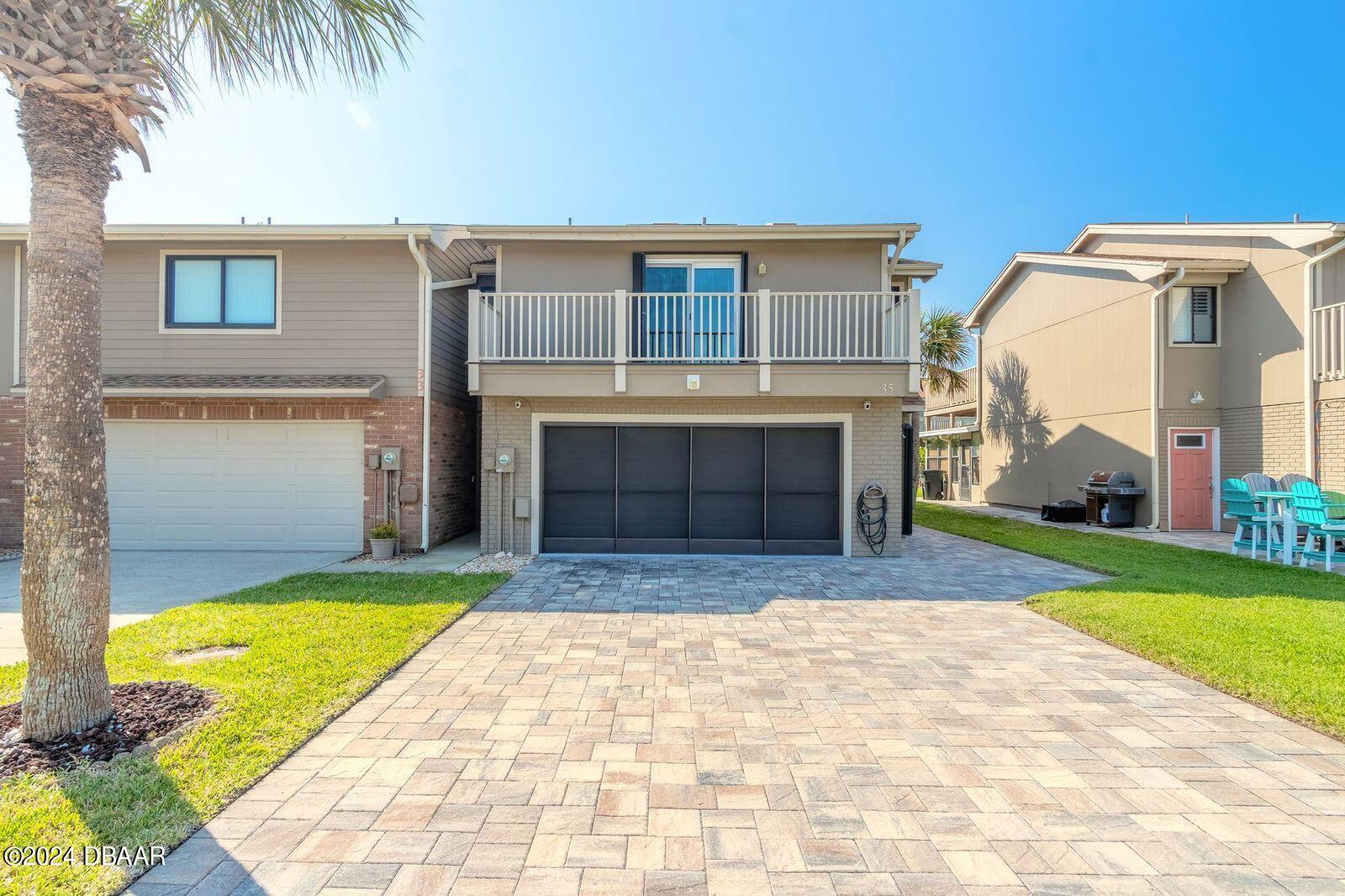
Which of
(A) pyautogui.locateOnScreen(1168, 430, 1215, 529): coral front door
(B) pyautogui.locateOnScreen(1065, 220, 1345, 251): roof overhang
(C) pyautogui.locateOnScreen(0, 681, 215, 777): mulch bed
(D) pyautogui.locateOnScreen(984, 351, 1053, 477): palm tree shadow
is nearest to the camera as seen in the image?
(C) pyautogui.locateOnScreen(0, 681, 215, 777): mulch bed

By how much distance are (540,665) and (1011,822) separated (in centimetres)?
325

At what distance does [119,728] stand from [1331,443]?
17.2 metres

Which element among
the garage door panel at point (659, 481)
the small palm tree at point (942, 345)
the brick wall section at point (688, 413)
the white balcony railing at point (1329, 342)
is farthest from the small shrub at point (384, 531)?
the small palm tree at point (942, 345)

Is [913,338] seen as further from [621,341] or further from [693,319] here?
[621,341]

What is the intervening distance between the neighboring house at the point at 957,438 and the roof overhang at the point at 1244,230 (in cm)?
622

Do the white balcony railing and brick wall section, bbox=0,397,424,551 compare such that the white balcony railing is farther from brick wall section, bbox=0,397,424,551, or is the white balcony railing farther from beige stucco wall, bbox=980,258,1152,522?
brick wall section, bbox=0,397,424,551

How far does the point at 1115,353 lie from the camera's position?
48.1ft

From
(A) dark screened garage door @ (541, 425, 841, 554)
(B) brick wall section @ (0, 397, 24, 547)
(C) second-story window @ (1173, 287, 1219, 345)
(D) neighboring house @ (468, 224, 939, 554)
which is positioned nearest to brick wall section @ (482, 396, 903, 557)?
(D) neighboring house @ (468, 224, 939, 554)

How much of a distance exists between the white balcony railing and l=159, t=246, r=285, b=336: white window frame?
18.4m

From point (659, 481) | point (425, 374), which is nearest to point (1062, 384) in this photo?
point (659, 481)

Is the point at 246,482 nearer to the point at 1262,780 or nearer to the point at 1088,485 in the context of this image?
the point at 1262,780

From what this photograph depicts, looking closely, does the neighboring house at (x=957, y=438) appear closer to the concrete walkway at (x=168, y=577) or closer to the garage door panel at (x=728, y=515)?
the garage door panel at (x=728, y=515)

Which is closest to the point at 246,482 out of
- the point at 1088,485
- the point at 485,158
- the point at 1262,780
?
the point at 485,158

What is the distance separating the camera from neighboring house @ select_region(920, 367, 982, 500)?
22469mm
